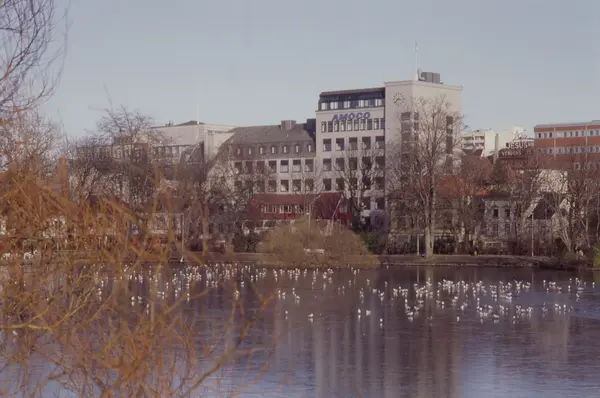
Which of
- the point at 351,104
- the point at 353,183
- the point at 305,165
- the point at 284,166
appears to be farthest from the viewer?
the point at 284,166

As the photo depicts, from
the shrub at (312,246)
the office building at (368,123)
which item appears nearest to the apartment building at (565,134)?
the office building at (368,123)

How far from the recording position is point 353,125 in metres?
95.9

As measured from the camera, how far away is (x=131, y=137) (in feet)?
216

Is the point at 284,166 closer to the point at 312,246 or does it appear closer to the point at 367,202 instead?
the point at 367,202

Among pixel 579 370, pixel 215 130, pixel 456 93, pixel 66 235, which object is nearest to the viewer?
pixel 66 235

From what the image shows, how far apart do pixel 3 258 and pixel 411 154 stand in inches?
2526

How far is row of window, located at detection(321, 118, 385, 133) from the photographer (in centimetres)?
9450

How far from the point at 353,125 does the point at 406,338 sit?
2763 inches

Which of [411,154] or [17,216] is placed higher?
[411,154]

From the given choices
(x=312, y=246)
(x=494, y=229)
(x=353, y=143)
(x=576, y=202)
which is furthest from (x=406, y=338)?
(x=353, y=143)

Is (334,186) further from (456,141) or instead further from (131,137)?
(131,137)

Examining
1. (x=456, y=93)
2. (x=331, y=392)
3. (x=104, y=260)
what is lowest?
(x=331, y=392)

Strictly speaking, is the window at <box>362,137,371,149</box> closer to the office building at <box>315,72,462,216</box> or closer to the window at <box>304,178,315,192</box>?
the office building at <box>315,72,462,216</box>

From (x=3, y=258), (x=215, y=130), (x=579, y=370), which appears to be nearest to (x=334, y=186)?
(x=215, y=130)
